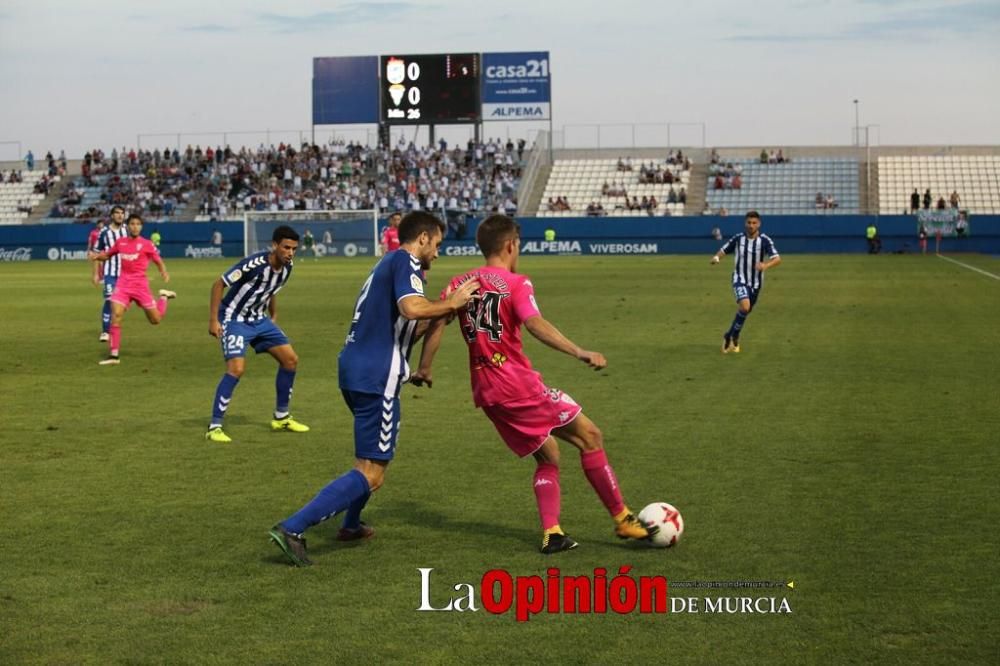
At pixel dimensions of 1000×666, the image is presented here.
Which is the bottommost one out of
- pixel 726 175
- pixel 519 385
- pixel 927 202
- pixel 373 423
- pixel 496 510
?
pixel 496 510

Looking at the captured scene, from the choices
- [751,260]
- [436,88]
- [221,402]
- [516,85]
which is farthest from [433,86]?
[221,402]

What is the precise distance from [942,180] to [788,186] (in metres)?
8.12

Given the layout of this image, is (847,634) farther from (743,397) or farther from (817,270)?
(817,270)

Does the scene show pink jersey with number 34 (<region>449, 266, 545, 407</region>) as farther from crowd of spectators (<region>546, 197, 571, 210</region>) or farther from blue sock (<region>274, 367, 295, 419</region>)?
crowd of spectators (<region>546, 197, 571, 210</region>)

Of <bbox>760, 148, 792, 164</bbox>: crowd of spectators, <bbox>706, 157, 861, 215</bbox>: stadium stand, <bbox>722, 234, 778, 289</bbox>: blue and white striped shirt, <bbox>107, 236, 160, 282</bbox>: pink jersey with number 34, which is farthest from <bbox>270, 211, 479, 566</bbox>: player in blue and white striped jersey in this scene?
<bbox>760, 148, 792, 164</bbox>: crowd of spectators

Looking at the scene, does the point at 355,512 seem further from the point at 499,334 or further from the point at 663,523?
the point at 663,523

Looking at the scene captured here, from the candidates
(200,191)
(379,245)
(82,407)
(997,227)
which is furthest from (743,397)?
(200,191)

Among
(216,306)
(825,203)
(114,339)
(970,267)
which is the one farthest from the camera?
(825,203)

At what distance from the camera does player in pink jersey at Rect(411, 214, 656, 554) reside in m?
7.79

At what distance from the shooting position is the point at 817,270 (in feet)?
149

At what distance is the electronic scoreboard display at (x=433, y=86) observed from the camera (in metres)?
70.9

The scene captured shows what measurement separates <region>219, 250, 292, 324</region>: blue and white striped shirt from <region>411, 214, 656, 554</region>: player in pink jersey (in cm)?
484

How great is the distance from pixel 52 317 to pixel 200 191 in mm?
Result: 47139

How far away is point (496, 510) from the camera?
9.00m
